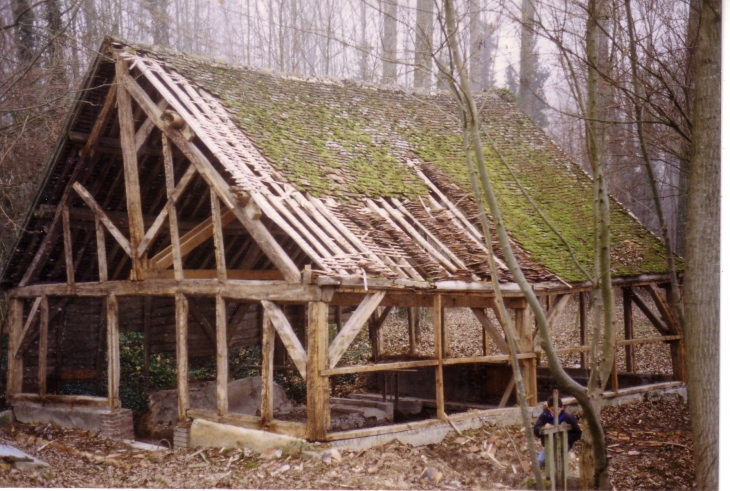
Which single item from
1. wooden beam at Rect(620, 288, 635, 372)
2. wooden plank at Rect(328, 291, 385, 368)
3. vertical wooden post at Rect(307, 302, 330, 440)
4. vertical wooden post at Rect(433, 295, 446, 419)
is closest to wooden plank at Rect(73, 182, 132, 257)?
vertical wooden post at Rect(307, 302, 330, 440)

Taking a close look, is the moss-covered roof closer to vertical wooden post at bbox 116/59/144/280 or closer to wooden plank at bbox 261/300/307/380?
vertical wooden post at bbox 116/59/144/280

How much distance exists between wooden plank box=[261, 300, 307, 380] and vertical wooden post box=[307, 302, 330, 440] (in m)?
0.10

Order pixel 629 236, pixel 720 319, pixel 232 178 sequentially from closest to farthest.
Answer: pixel 720 319 < pixel 232 178 < pixel 629 236

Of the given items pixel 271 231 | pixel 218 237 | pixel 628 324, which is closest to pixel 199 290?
pixel 218 237

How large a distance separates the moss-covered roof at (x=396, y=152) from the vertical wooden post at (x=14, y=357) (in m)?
6.11

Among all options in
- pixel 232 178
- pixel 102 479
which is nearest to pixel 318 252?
pixel 232 178

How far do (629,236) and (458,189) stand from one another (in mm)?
4063

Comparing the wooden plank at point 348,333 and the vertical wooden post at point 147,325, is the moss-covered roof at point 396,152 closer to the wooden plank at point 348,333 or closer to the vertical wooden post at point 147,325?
the wooden plank at point 348,333

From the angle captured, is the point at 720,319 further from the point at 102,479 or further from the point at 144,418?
the point at 144,418

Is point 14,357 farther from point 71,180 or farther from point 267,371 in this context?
point 267,371

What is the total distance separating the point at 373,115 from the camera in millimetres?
15539

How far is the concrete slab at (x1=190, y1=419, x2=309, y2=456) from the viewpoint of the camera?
936 centimetres

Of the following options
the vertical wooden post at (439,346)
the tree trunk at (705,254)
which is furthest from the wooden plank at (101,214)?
the tree trunk at (705,254)

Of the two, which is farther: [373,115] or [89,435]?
[373,115]
